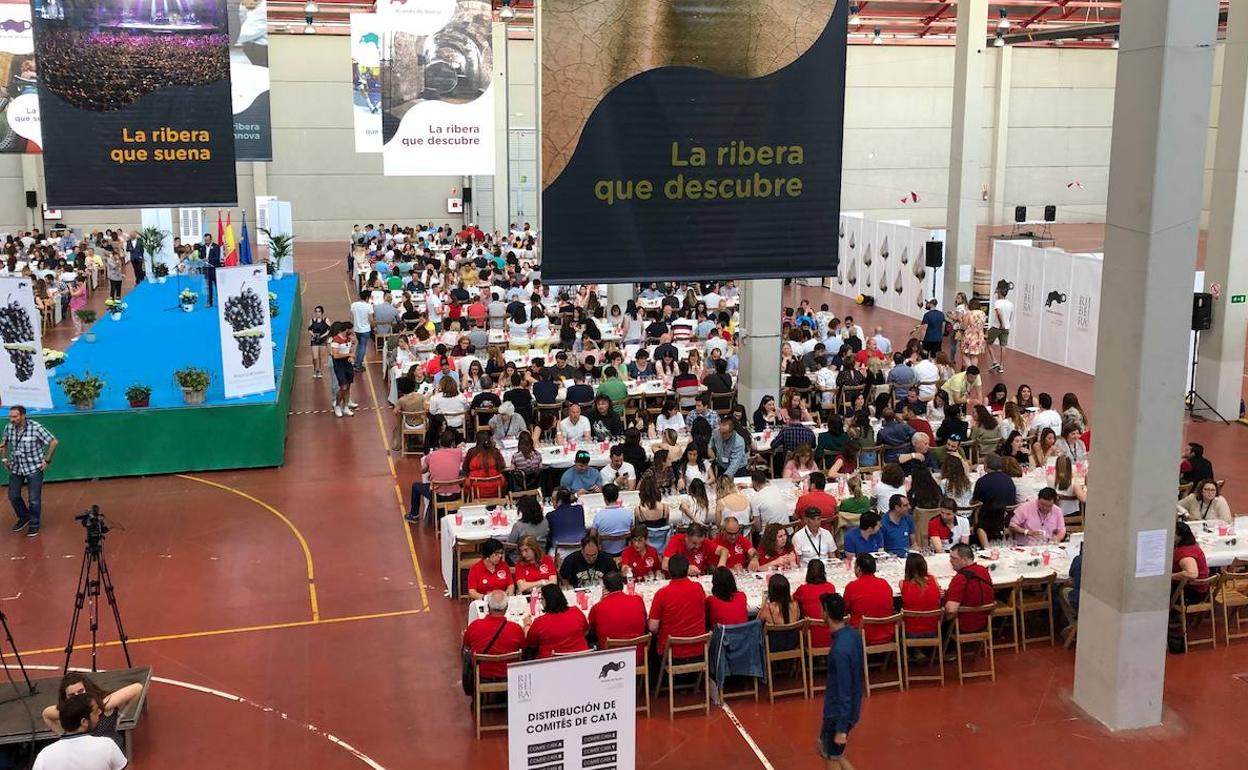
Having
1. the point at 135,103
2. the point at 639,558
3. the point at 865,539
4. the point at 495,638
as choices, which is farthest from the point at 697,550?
the point at 135,103

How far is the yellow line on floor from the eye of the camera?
10.7m

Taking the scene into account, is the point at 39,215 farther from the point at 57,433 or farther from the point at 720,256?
the point at 720,256

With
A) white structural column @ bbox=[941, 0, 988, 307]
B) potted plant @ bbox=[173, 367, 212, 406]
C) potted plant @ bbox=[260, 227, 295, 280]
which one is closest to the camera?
potted plant @ bbox=[173, 367, 212, 406]

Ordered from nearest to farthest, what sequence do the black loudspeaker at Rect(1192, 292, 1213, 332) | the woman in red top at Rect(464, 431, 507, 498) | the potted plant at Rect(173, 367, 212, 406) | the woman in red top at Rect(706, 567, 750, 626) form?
the woman in red top at Rect(706, 567, 750, 626) < the woman in red top at Rect(464, 431, 507, 498) < the potted plant at Rect(173, 367, 212, 406) < the black loudspeaker at Rect(1192, 292, 1213, 332)

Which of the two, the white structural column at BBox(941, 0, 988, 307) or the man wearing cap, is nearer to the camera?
the man wearing cap

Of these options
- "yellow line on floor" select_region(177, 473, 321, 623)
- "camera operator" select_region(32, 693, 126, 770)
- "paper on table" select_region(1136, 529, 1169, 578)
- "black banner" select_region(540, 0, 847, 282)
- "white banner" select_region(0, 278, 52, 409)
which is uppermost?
"black banner" select_region(540, 0, 847, 282)

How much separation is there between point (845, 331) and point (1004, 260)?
5431 millimetres

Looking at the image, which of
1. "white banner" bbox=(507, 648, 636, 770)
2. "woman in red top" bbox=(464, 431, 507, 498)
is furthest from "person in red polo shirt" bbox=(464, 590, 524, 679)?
"woman in red top" bbox=(464, 431, 507, 498)

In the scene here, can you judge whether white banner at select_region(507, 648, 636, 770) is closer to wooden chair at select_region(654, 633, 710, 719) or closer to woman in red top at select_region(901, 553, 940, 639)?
wooden chair at select_region(654, 633, 710, 719)

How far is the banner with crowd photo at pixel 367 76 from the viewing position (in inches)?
810

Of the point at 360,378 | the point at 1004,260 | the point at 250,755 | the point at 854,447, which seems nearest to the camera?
the point at 250,755

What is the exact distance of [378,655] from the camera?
959 centimetres

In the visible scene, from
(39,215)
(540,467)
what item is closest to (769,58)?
(540,467)

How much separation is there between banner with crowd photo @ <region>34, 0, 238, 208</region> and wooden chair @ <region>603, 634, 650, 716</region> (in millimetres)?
7417
